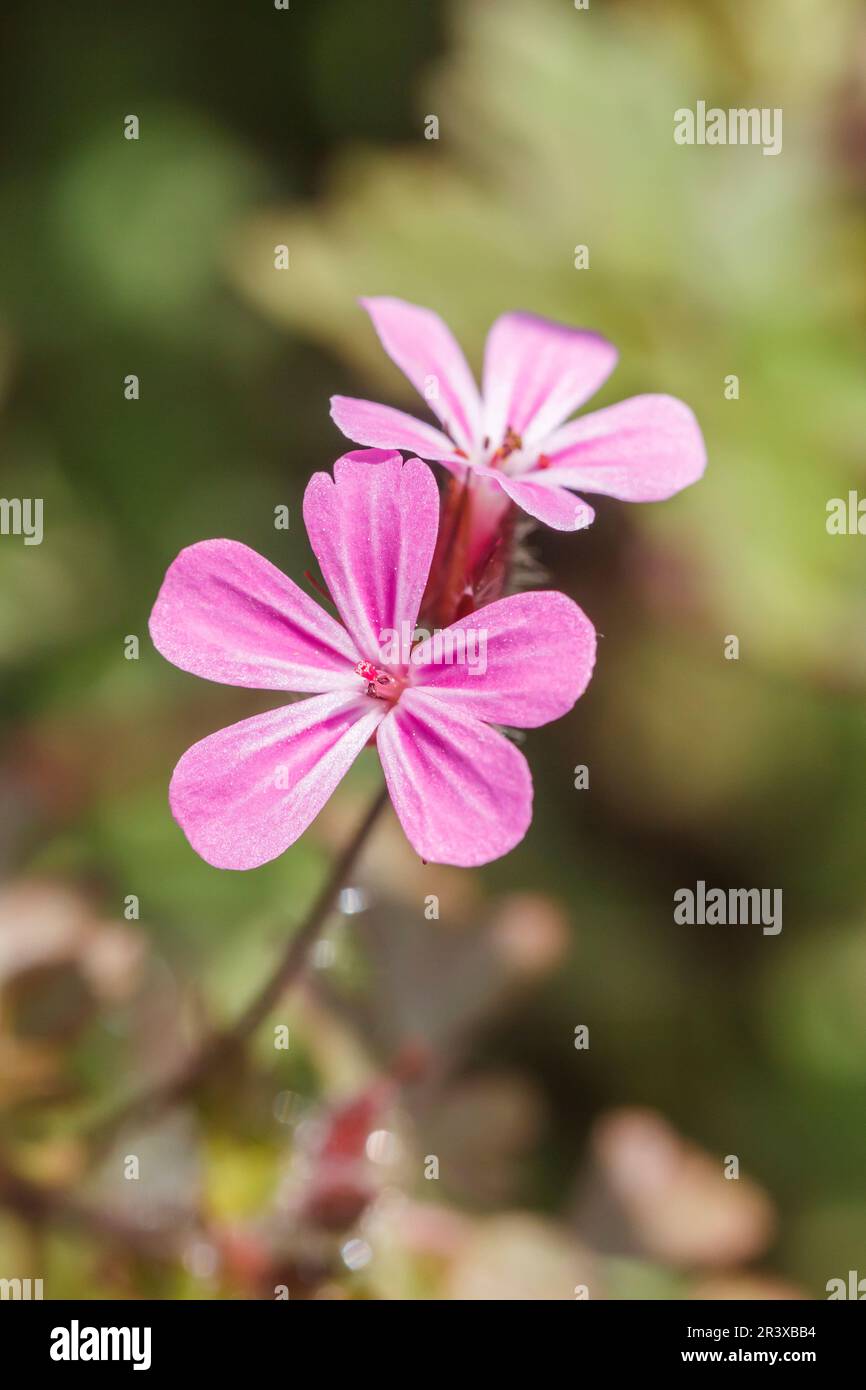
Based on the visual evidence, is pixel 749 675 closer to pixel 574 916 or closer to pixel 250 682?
pixel 574 916

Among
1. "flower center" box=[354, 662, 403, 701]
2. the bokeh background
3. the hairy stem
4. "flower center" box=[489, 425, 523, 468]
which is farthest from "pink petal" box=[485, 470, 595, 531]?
the bokeh background

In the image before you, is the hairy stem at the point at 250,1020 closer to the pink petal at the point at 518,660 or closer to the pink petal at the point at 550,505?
the pink petal at the point at 518,660

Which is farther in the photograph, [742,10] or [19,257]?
[19,257]

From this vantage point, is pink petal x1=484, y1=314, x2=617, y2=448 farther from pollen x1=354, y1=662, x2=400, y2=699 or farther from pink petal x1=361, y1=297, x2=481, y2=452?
pollen x1=354, y1=662, x2=400, y2=699

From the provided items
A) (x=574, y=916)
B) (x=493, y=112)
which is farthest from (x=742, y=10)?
(x=574, y=916)

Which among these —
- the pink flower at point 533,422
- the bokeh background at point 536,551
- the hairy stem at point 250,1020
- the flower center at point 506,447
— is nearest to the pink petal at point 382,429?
the pink flower at point 533,422

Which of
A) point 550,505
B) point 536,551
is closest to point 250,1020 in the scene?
point 550,505
